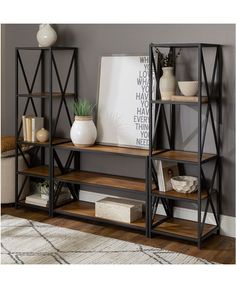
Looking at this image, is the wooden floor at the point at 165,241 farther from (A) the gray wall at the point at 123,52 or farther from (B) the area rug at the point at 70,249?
(A) the gray wall at the point at 123,52

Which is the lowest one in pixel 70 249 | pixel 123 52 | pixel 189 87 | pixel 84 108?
pixel 70 249

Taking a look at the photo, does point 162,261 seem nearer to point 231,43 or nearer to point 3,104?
point 231,43

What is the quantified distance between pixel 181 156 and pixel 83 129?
80 centimetres

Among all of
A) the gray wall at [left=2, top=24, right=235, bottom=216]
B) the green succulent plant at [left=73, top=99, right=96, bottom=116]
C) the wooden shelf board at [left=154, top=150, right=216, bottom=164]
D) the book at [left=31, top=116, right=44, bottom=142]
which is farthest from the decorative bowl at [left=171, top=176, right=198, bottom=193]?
the book at [left=31, top=116, right=44, bottom=142]

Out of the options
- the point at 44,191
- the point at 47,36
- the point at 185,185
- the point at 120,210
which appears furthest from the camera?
the point at 44,191

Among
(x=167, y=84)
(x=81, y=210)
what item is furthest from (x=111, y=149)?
(x=167, y=84)

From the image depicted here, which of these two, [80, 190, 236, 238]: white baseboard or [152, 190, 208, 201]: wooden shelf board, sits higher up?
[152, 190, 208, 201]: wooden shelf board

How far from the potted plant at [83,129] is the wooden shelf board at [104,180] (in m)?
0.27

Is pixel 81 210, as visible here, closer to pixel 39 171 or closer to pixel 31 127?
pixel 39 171

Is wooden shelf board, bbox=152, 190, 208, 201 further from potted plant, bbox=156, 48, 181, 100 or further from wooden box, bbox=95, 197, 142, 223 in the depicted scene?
potted plant, bbox=156, 48, 181, 100

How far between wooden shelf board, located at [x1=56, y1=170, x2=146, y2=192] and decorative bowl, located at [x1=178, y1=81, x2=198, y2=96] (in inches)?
28.4

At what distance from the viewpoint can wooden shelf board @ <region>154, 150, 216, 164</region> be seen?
9.18 feet

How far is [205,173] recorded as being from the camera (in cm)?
307

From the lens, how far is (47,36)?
3.55 metres
